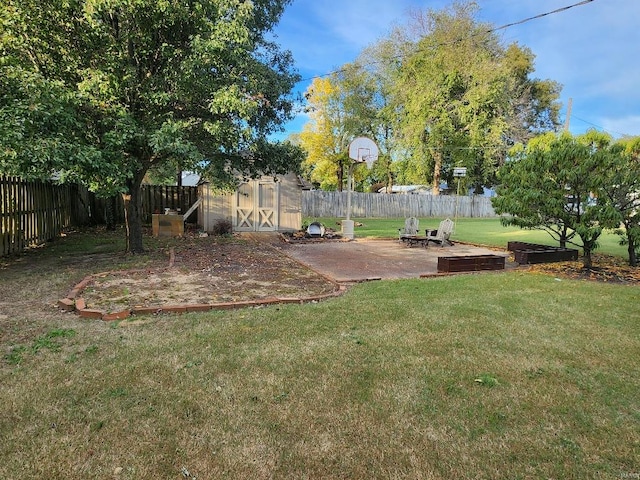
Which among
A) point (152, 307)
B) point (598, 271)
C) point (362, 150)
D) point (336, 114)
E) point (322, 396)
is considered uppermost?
point (336, 114)

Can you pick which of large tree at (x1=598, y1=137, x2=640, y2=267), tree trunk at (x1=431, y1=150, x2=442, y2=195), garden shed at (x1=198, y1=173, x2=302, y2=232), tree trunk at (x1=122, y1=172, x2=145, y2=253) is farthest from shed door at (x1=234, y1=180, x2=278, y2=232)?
tree trunk at (x1=431, y1=150, x2=442, y2=195)

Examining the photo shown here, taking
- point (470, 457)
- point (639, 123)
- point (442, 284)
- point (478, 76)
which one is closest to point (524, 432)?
point (470, 457)

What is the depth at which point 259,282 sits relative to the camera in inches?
249

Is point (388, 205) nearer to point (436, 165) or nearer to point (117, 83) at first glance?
point (436, 165)

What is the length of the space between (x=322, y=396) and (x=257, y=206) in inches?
497

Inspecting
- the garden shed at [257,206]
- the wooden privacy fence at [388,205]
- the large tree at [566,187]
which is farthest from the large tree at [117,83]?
the wooden privacy fence at [388,205]

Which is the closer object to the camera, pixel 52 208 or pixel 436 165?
pixel 52 208

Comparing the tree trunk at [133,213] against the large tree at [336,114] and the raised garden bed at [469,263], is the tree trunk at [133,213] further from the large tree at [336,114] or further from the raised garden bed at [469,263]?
the large tree at [336,114]

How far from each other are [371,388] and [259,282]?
3745 mm

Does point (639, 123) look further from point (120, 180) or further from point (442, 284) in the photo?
point (120, 180)

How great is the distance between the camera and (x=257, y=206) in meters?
14.9

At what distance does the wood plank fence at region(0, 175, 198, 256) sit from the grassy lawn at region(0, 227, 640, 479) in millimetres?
5187

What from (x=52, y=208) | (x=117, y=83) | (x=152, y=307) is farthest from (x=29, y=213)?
(x=152, y=307)

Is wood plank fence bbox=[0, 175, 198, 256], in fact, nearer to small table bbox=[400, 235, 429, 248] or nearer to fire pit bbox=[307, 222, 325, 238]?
fire pit bbox=[307, 222, 325, 238]
